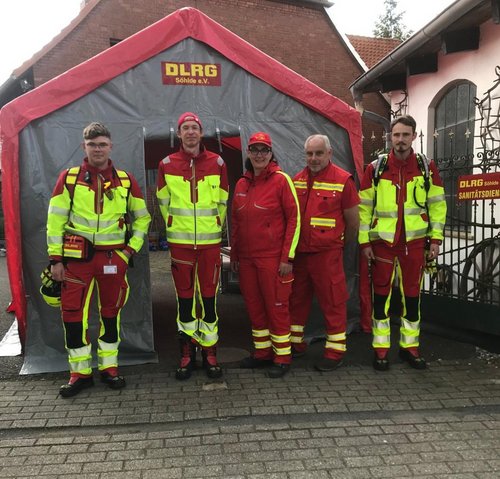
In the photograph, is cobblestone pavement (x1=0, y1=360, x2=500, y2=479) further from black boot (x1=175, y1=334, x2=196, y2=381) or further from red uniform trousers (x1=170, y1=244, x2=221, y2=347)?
red uniform trousers (x1=170, y1=244, x2=221, y2=347)

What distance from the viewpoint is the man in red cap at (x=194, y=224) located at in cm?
374

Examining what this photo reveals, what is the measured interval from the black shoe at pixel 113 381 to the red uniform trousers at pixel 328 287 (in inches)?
64.1

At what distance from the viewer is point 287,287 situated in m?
3.87

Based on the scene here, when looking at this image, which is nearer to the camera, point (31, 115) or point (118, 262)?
point (118, 262)

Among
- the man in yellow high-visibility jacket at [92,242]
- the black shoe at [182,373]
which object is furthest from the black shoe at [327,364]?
the man in yellow high-visibility jacket at [92,242]

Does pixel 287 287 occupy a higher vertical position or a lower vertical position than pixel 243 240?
lower

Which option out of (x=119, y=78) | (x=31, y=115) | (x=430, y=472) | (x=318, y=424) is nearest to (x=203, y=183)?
(x=119, y=78)

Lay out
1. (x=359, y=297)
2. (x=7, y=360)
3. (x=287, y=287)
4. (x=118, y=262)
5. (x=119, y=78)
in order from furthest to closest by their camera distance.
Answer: (x=359, y=297)
(x=7, y=360)
(x=119, y=78)
(x=287, y=287)
(x=118, y=262)

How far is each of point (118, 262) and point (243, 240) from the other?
3.40 ft

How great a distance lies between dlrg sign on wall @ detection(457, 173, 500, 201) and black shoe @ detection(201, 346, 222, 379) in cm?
285

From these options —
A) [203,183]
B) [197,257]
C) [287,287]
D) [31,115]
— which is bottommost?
[287,287]

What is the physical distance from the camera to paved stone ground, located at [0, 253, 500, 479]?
2.66 m

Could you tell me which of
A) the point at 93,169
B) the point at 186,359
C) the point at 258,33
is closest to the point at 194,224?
Answer: the point at 93,169

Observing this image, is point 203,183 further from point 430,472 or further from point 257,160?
point 430,472
